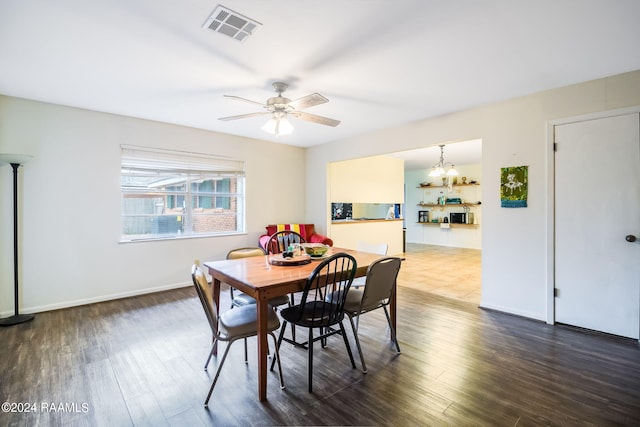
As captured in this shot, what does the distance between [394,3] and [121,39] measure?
6.48ft

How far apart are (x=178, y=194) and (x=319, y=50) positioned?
3287 millimetres

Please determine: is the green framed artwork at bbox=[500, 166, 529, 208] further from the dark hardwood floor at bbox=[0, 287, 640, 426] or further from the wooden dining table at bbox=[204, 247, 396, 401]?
the wooden dining table at bbox=[204, 247, 396, 401]

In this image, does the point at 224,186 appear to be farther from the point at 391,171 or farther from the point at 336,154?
the point at 391,171

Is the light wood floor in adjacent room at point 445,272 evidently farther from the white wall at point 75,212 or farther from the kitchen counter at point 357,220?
the white wall at point 75,212

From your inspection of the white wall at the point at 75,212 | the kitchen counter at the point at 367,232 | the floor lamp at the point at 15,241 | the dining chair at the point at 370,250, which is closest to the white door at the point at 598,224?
the dining chair at the point at 370,250

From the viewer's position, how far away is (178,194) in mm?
4570

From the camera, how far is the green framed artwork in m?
3.30

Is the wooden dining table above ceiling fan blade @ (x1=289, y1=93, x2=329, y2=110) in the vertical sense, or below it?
below

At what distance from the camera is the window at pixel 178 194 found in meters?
4.20

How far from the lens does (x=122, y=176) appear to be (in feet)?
13.4

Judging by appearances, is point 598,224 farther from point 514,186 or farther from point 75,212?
point 75,212

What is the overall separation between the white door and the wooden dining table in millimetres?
1992

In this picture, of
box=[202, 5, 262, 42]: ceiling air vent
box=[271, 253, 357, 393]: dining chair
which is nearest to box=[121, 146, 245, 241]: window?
box=[202, 5, 262, 42]: ceiling air vent

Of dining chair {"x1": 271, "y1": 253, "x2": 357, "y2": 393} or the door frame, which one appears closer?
dining chair {"x1": 271, "y1": 253, "x2": 357, "y2": 393}
